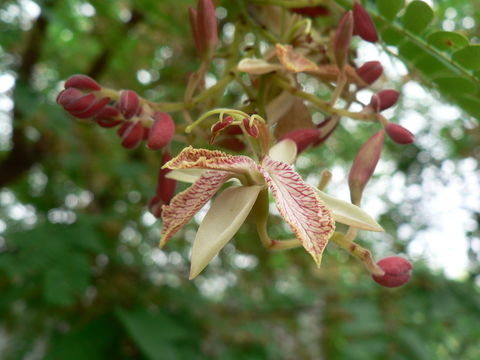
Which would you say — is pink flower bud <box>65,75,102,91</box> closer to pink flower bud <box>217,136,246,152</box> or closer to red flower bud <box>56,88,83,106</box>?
Result: red flower bud <box>56,88,83,106</box>

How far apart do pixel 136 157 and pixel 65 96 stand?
1203mm

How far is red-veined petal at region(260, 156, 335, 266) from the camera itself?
36 centimetres

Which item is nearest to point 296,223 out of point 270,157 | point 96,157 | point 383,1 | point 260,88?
point 270,157

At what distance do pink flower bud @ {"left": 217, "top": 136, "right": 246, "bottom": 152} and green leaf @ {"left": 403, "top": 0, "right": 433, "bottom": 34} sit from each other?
0.22 meters

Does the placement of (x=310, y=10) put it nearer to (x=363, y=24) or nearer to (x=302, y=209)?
(x=363, y=24)

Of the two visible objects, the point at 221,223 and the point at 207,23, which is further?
the point at 207,23

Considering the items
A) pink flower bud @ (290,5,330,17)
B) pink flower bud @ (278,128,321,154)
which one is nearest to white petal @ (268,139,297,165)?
pink flower bud @ (278,128,321,154)

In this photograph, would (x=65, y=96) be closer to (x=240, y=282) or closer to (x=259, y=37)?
(x=259, y=37)

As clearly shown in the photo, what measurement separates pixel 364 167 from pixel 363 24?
0.46 feet

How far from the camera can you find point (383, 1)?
0.56 meters

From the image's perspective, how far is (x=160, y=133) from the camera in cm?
48

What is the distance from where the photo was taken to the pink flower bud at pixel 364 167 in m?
0.49

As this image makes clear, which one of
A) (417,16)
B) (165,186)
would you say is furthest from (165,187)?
(417,16)

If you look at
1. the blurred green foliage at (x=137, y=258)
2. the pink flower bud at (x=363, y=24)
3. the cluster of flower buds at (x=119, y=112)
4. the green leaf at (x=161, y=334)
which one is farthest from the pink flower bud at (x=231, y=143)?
the green leaf at (x=161, y=334)
